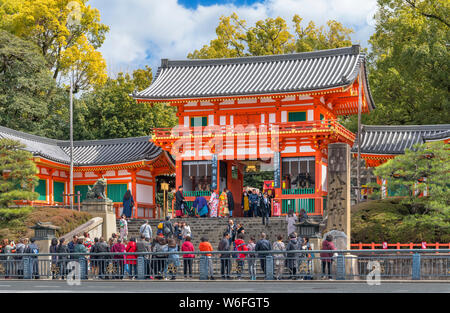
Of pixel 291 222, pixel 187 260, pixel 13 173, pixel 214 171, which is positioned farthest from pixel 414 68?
pixel 187 260

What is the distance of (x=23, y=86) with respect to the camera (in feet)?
174

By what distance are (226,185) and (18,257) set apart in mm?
19385

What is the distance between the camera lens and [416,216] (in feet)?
106

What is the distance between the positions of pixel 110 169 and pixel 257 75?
10551 mm

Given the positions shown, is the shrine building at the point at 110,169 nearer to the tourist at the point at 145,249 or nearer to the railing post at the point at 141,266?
the tourist at the point at 145,249

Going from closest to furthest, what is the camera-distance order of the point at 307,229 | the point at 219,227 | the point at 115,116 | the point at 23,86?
the point at 307,229, the point at 219,227, the point at 23,86, the point at 115,116

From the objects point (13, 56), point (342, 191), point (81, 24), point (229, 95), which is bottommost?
point (342, 191)

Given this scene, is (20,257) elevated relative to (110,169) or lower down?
lower down

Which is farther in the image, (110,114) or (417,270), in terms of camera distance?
(110,114)

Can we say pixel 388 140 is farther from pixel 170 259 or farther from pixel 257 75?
pixel 170 259

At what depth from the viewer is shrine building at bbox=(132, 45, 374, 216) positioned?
40469 mm

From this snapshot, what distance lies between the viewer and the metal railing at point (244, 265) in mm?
21406

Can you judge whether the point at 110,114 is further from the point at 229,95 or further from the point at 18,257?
the point at 18,257

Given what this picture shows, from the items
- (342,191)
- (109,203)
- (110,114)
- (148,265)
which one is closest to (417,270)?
(342,191)
